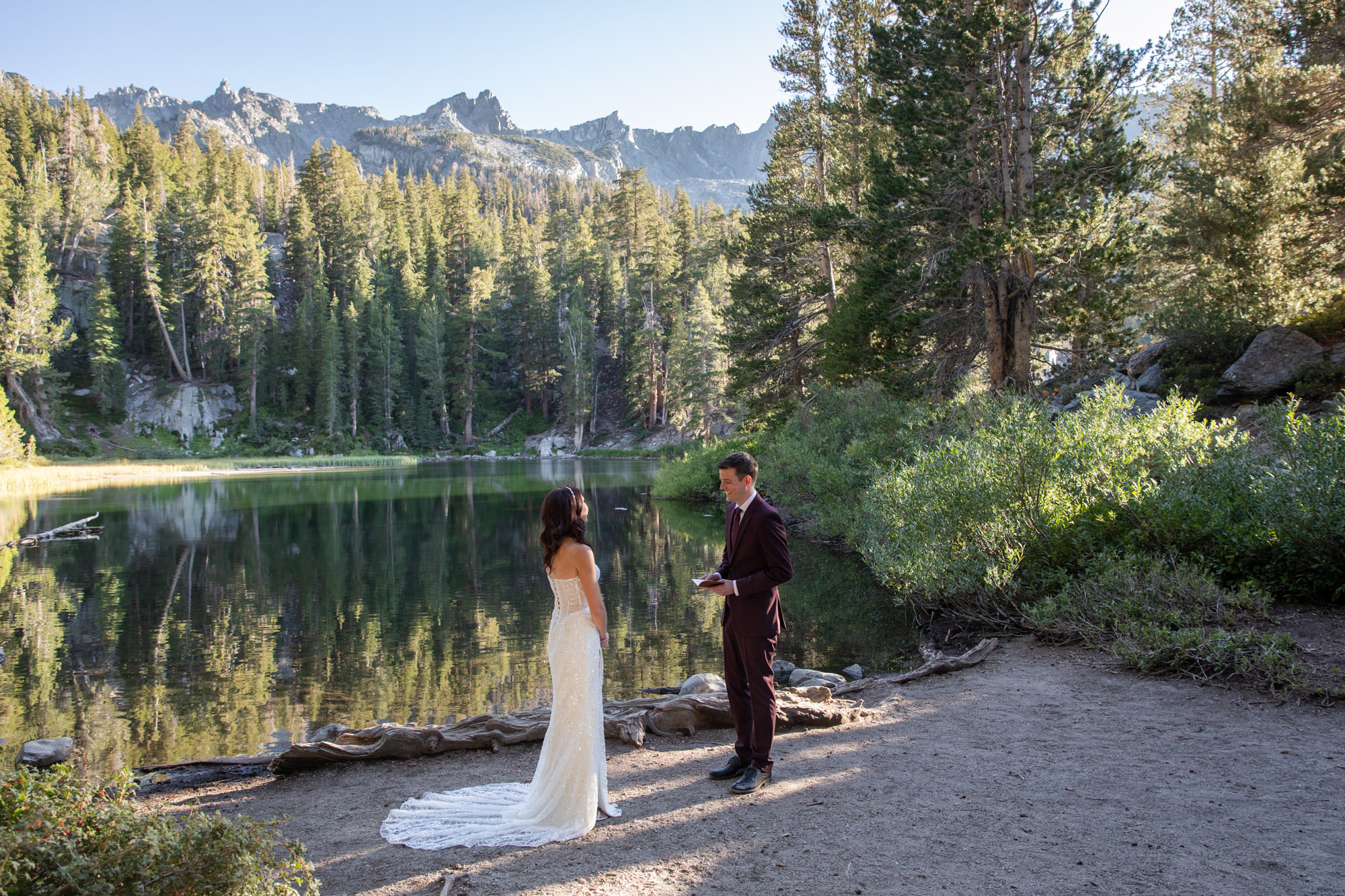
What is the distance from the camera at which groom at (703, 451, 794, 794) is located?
15.8 feet

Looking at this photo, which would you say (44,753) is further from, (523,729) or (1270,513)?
(1270,513)

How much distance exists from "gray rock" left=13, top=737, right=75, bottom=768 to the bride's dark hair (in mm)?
5466

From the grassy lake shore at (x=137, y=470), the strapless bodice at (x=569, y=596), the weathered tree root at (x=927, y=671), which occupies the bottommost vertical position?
the grassy lake shore at (x=137, y=470)

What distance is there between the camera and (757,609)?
4871mm

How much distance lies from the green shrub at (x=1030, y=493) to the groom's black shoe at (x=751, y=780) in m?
5.68

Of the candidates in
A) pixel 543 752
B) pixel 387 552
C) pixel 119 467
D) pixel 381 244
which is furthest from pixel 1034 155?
pixel 381 244

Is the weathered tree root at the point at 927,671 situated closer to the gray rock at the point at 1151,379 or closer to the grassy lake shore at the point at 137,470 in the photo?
the gray rock at the point at 1151,379

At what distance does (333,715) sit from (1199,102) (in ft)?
82.6

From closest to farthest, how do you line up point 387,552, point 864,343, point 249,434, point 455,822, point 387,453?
point 455,822, point 387,552, point 864,343, point 249,434, point 387,453

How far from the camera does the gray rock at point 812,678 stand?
8.57 metres

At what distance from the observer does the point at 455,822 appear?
463 cm

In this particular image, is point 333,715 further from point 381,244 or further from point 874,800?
point 381,244

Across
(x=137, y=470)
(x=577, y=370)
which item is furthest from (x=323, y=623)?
(x=577, y=370)

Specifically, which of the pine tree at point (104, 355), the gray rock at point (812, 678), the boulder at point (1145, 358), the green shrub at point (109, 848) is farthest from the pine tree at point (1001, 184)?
the pine tree at point (104, 355)
